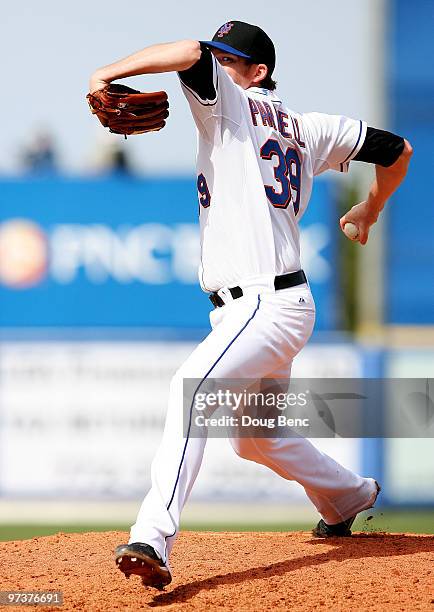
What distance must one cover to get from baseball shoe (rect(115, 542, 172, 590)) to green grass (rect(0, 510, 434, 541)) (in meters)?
2.76

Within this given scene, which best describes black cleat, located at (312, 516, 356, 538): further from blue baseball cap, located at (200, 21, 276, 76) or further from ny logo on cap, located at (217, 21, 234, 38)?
ny logo on cap, located at (217, 21, 234, 38)

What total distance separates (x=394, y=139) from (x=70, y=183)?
3.21 metres

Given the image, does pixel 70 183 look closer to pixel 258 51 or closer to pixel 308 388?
pixel 308 388

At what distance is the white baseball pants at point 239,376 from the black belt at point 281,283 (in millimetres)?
16

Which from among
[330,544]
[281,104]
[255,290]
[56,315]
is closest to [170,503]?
[255,290]

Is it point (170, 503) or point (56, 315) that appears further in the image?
point (56, 315)

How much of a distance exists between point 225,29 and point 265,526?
3.10 m

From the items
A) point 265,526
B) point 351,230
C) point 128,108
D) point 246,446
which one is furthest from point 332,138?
point 265,526

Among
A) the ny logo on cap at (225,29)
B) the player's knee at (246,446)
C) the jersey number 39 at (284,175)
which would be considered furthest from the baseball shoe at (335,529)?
the ny logo on cap at (225,29)

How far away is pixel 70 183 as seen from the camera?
20.6ft

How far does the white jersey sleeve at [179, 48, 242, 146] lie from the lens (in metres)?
2.85

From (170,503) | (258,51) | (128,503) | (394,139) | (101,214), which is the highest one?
(258,51)

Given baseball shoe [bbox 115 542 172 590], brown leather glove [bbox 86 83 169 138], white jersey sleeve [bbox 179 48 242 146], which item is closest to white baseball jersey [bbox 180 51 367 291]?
white jersey sleeve [bbox 179 48 242 146]

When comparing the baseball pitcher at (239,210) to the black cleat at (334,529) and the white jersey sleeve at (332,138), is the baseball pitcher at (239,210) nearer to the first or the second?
the white jersey sleeve at (332,138)
